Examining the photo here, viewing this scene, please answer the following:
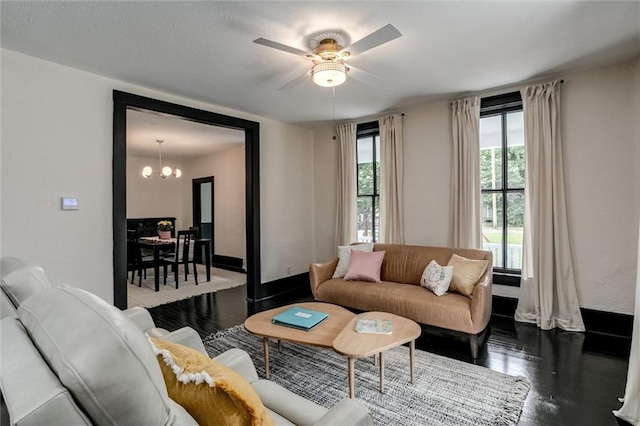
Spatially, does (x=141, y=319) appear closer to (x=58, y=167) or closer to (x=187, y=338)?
(x=187, y=338)

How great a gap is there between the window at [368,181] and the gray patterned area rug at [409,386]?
241cm

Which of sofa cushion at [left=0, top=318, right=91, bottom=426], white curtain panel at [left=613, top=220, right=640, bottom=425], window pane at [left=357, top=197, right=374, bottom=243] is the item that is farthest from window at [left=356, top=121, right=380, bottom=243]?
sofa cushion at [left=0, top=318, right=91, bottom=426]

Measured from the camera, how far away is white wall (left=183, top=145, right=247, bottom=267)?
689 centimetres

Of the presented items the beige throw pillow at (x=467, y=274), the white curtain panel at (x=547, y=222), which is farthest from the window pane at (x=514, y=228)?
the beige throw pillow at (x=467, y=274)

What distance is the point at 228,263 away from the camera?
23.9 feet

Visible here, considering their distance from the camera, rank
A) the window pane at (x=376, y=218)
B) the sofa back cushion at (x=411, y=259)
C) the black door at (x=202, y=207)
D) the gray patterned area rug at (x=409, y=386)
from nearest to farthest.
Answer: the gray patterned area rug at (x=409, y=386), the sofa back cushion at (x=411, y=259), the window pane at (x=376, y=218), the black door at (x=202, y=207)

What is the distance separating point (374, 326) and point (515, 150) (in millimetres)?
2896

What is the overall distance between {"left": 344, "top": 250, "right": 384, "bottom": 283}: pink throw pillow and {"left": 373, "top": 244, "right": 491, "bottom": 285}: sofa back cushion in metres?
0.13

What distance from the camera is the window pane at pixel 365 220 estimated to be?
516cm

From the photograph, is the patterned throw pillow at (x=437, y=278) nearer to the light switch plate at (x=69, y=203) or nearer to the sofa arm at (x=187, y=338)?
the sofa arm at (x=187, y=338)

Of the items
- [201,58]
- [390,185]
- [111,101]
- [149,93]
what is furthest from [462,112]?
[111,101]

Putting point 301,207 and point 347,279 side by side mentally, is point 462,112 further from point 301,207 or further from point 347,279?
point 301,207

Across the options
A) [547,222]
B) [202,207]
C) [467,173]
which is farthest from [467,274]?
[202,207]

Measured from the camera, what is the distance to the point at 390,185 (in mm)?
4668
